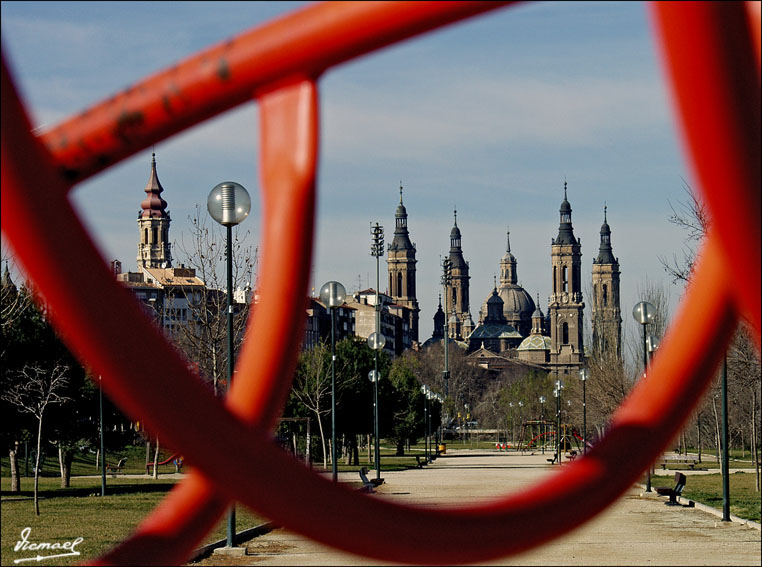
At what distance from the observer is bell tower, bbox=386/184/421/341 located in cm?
18425

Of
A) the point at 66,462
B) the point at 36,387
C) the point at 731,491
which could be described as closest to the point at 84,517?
Answer: the point at 36,387

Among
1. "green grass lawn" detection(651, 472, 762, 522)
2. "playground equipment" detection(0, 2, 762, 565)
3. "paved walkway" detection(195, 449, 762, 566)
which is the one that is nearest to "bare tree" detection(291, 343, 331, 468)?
"green grass lawn" detection(651, 472, 762, 522)

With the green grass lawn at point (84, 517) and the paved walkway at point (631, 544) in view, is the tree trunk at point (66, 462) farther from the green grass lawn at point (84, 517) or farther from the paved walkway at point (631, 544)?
the paved walkway at point (631, 544)

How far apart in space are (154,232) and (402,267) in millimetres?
38879

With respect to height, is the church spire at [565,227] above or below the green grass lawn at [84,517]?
above

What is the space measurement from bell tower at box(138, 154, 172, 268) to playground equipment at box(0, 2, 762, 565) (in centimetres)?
17317

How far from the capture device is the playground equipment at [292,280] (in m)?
3.14

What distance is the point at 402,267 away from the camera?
186 metres

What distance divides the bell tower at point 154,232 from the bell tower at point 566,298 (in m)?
62.4

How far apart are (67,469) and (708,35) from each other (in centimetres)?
3253

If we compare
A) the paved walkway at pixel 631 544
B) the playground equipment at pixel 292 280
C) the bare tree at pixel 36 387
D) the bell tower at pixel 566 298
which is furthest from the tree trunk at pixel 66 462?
the bell tower at pixel 566 298

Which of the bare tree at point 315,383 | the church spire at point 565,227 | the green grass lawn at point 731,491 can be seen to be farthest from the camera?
the church spire at point 565,227

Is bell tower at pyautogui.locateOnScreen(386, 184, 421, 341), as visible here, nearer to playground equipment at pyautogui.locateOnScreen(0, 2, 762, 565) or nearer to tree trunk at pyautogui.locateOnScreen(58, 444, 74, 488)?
tree trunk at pyautogui.locateOnScreen(58, 444, 74, 488)

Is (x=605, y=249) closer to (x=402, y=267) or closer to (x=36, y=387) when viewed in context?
(x=402, y=267)
